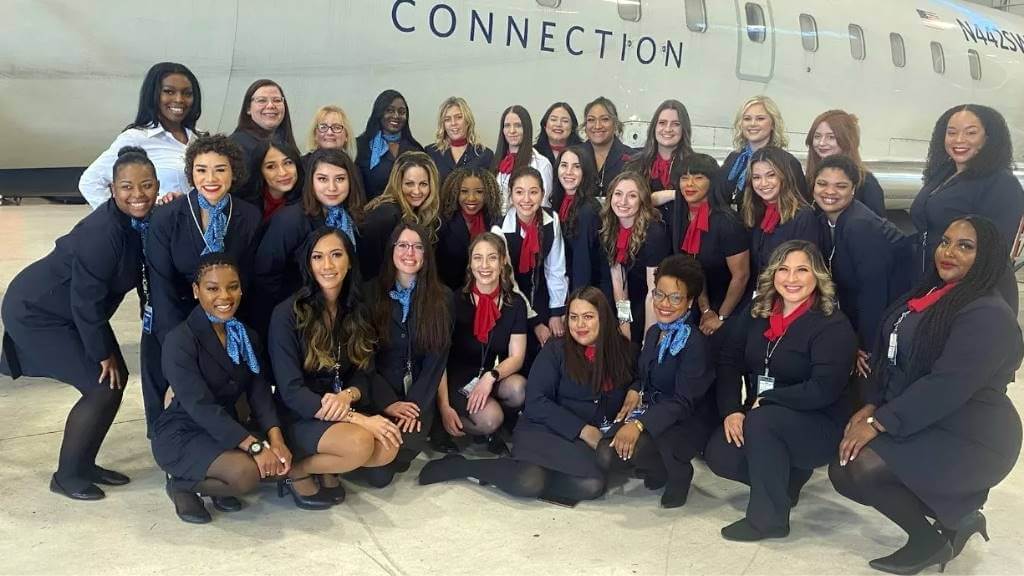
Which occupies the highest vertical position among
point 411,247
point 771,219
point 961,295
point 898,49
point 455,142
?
point 898,49

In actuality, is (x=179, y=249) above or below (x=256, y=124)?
below

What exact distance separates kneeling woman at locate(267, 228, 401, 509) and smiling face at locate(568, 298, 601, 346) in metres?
0.85

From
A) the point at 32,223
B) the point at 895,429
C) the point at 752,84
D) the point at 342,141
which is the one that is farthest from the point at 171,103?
the point at 32,223

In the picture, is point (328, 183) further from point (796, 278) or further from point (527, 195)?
point (796, 278)

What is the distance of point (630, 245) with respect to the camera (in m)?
4.15

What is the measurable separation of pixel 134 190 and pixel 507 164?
2030 millimetres

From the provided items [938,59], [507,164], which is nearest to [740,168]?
[507,164]

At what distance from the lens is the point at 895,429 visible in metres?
3.00

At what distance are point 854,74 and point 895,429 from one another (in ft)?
23.5

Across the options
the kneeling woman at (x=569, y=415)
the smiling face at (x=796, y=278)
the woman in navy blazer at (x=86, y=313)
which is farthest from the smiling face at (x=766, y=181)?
the woman in navy blazer at (x=86, y=313)

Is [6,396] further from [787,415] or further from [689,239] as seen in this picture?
[787,415]

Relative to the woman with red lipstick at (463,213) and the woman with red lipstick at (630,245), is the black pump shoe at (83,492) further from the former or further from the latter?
the woman with red lipstick at (630,245)

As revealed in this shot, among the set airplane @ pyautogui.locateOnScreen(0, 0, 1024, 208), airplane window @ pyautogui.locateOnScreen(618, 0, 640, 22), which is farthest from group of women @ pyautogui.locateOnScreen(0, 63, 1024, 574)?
airplane window @ pyautogui.locateOnScreen(618, 0, 640, 22)

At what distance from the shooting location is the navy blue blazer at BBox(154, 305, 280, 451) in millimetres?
3209
